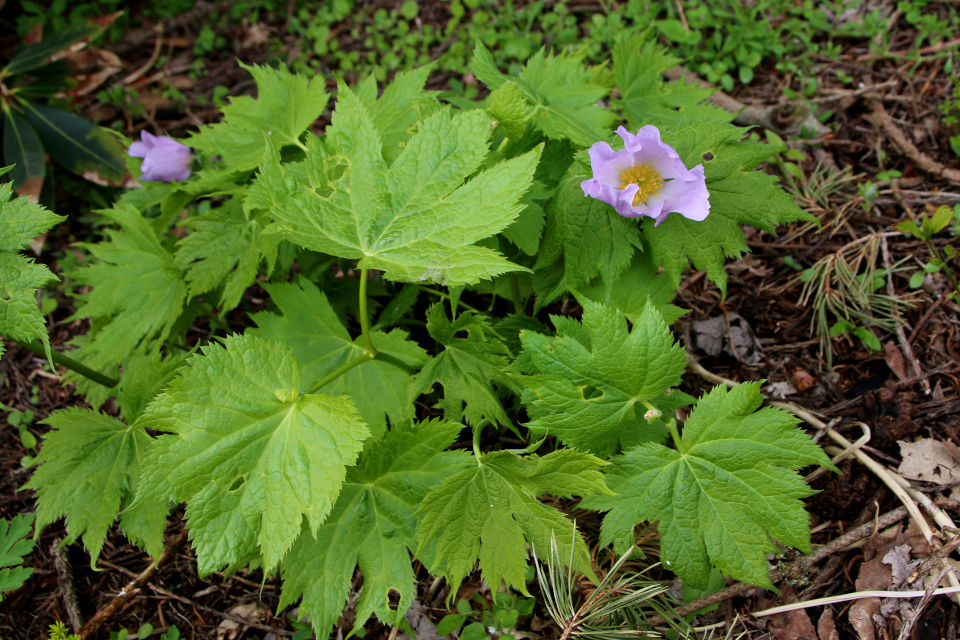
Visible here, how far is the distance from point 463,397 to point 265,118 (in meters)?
1.29

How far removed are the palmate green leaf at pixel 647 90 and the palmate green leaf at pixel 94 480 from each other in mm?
2140

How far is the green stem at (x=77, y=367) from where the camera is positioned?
6.43 ft

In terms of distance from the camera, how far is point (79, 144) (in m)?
3.21

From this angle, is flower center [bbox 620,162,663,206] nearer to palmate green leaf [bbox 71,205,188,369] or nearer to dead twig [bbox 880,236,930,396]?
dead twig [bbox 880,236,930,396]

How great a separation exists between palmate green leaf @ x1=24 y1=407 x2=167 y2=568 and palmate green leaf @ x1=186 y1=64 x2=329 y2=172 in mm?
984

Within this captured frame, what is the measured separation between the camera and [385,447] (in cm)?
174

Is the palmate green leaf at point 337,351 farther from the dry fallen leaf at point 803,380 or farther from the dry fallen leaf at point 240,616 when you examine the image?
the dry fallen leaf at point 803,380

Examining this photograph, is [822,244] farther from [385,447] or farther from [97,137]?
[97,137]

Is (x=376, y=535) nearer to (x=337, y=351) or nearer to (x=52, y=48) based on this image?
(x=337, y=351)

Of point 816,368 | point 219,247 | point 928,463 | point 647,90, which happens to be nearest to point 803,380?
point 816,368

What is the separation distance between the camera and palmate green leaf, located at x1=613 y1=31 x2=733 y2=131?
234 centimetres

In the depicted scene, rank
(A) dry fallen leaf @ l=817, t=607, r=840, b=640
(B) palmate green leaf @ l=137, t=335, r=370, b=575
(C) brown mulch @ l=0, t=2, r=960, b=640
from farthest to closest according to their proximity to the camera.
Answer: (C) brown mulch @ l=0, t=2, r=960, b=640
(A) dry fallen leaf @ l=817, t=607, r=840, b=640
(B) palmate green leaf @ l=137, t=335, r=370, b=575

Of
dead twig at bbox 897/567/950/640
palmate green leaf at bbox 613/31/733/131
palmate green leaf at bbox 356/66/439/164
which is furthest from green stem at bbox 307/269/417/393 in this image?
dead twig at bbox 897/567/950/640

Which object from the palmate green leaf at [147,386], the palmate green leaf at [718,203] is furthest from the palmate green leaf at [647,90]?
the palmate green leaf at [147,386]
